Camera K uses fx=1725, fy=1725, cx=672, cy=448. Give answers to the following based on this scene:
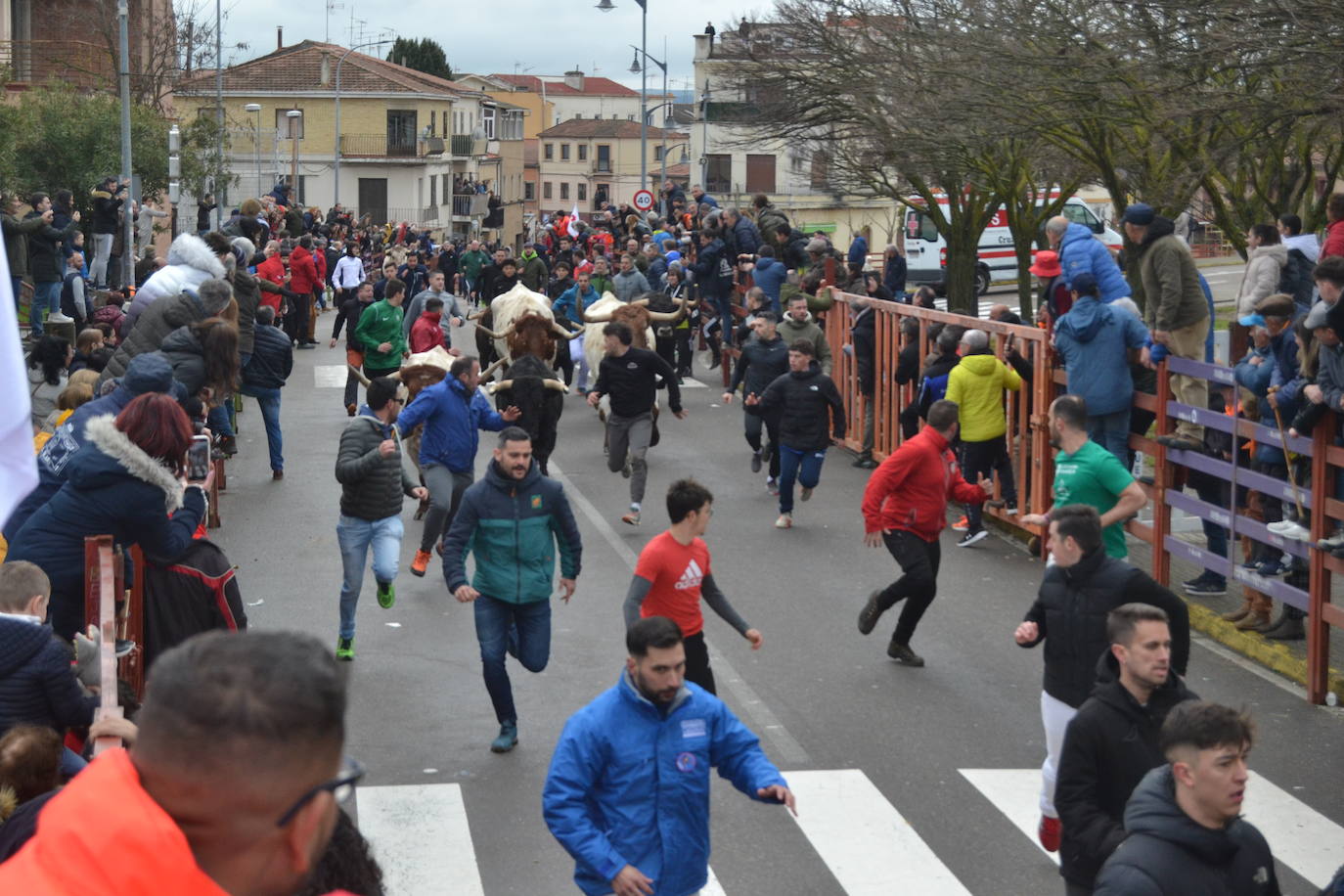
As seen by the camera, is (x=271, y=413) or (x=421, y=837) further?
(x=271, y=413)

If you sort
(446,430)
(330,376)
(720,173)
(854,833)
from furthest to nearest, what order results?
(720,173) → (330,376) → (446,430) → (854,833)

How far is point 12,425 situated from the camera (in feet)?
10.1

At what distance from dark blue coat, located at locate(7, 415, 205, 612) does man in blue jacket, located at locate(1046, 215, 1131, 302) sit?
26.8 feet

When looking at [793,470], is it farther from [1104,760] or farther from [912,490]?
[1104,760]

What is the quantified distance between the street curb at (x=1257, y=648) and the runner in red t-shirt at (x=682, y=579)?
4.33 meters

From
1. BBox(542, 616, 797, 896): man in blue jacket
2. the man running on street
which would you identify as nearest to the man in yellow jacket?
the man running on street

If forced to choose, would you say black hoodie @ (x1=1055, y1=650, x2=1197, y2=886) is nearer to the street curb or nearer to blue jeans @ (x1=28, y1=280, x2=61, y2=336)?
the street curb

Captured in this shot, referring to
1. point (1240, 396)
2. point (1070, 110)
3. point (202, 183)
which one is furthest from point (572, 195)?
point (1240, 396)

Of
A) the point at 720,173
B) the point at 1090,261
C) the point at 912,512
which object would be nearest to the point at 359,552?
the point at 912,512

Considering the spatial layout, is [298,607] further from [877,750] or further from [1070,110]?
[1070,110]

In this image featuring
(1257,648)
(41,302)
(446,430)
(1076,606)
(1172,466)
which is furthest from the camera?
(41,302)

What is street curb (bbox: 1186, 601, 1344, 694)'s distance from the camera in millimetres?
10952

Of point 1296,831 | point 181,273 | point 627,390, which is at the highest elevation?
point 181,273

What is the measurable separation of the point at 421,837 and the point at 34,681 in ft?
8.42
